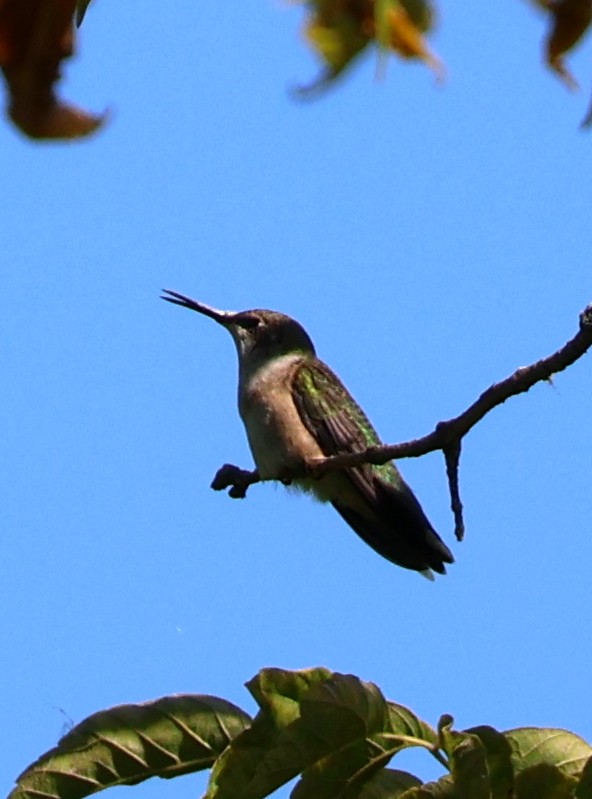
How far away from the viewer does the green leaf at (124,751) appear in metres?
2.17

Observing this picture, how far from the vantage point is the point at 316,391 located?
26.2 ft

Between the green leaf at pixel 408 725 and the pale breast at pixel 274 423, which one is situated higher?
the pale breast at pixel 274 423

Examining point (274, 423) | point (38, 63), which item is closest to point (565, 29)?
point (38, 63)

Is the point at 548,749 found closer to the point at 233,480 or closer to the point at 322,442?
the point at 233,480

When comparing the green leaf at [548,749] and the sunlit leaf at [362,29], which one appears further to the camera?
the green leaf at [548,749]

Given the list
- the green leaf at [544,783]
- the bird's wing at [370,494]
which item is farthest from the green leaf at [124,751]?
the bird's wing at [370,494]

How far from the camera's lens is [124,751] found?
2.18 meters

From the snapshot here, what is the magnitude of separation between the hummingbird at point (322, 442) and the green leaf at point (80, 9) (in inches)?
229

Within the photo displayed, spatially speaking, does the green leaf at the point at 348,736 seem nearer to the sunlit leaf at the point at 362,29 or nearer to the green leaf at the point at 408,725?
the green leaf at the point at 408,725

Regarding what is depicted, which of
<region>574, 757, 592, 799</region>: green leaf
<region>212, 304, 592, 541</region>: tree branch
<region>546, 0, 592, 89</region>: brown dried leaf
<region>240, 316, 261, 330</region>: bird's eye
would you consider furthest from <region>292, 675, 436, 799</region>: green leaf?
<region>240, 316, 261, 330</region>: bird's eye

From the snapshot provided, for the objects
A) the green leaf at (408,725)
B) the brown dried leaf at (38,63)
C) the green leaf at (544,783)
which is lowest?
the green leaf at (544,783)

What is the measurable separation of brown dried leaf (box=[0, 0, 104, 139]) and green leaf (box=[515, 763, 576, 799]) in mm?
1354

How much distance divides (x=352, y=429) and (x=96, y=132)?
278 inches

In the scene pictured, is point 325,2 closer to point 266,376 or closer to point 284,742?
point 284,742
